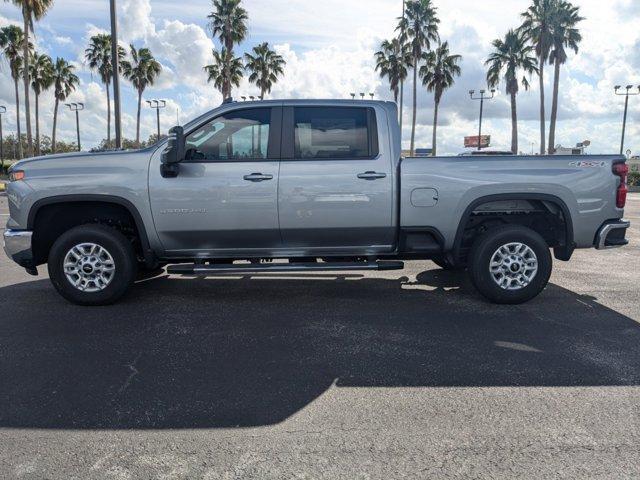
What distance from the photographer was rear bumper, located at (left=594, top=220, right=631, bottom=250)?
5578 millimetres

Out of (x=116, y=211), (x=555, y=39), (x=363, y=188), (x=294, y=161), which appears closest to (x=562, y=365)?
(x=363, y=188)

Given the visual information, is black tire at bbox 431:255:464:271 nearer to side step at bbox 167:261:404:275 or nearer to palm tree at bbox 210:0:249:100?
side step at bbox 167:261:404:275

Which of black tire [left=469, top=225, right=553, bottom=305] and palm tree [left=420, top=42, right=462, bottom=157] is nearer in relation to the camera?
black tire [left=469, top=225, right=553, bottom=305]

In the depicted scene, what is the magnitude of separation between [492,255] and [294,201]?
217cm

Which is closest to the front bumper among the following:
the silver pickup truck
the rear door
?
the silver pickup truck

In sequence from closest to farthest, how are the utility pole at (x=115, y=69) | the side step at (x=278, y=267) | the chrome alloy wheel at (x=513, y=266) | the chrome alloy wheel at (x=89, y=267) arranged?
the side step at (x=278, y=267), the chrome alloy wheel at (x=89, y=267), the chrome alloy wheel at (x=513, y=266), the utility pole at (x=115, y=69)

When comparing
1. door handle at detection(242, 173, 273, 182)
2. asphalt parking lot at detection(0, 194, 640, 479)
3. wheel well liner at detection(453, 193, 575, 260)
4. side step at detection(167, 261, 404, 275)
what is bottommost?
asphalt parking lot at detection(0, 194, 640, 479)

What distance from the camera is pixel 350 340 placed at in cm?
463

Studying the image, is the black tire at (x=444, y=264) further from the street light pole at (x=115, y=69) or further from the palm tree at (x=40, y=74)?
the palm tree at (x=40, y=74)

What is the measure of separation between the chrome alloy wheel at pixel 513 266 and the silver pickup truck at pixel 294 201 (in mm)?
12

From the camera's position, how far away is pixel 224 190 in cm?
542

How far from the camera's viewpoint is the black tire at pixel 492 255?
221 inches

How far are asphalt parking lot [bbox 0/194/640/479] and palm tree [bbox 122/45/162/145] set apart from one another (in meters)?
45.1

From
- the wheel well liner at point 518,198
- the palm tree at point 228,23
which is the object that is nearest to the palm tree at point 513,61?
the palm tree at point 228,23
